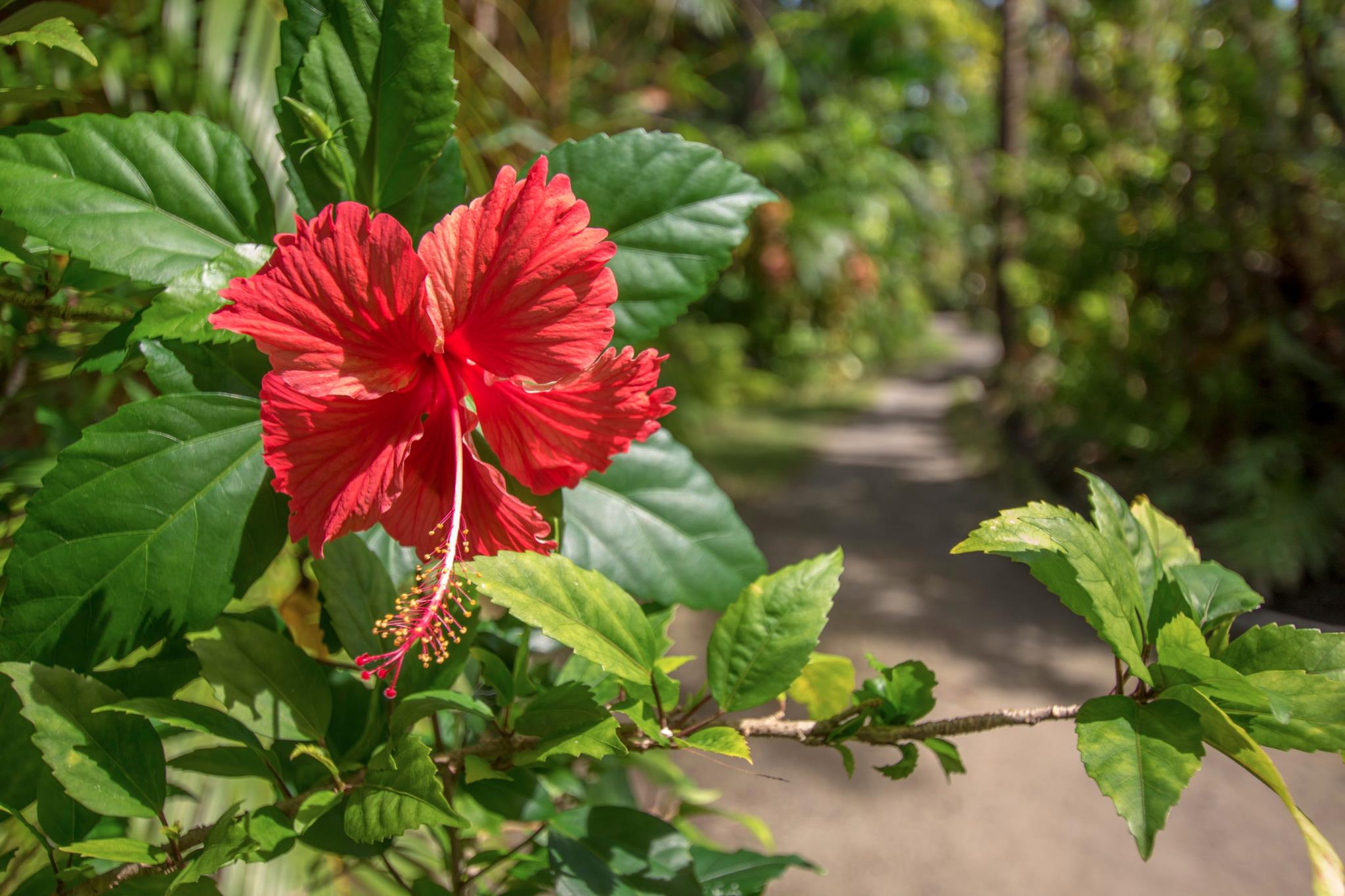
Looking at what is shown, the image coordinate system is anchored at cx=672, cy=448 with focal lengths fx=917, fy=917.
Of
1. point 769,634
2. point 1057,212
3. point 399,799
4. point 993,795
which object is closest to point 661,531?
point 769,634

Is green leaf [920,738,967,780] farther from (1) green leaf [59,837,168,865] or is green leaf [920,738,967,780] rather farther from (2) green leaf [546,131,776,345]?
(1) green leaf [59,837,168,865]

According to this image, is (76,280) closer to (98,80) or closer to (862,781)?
(98,80)

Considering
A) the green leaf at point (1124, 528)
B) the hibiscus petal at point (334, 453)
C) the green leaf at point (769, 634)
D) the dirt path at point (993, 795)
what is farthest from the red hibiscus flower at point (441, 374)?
the dirt path at point (993, 795)

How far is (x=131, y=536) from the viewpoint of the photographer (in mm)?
404

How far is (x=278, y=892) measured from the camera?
119 cm

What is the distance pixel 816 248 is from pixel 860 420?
1.44 m

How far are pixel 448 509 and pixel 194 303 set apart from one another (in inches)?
6.0

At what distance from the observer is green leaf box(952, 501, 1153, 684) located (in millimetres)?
372

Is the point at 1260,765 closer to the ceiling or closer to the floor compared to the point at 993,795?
closer to the ceiling

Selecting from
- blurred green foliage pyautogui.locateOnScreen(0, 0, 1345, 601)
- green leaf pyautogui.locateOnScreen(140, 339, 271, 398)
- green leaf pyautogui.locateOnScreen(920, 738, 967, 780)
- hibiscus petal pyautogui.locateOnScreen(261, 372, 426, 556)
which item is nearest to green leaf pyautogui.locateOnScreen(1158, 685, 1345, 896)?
green leaf pyautogui.locateOnScreen(920, 738, 967, 780)

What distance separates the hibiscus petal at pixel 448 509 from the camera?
43 cm

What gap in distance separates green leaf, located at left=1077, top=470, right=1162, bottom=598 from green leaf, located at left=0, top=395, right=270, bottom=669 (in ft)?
1.31

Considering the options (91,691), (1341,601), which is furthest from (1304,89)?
(91,691)

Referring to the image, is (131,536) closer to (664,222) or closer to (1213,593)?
(664,222)
